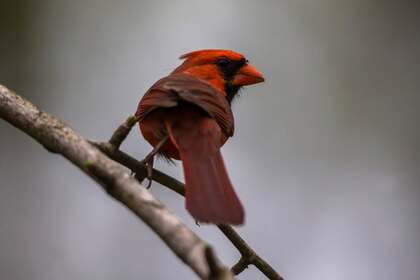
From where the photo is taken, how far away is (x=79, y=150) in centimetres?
208

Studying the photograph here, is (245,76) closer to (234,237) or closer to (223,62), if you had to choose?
(223,62)

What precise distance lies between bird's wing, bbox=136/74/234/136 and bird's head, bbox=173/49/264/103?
608 mm

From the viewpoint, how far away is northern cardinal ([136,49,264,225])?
7.65ft

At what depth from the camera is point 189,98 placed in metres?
3.07

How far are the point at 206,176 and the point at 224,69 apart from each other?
161 cm

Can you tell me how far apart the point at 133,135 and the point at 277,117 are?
1.25 metres

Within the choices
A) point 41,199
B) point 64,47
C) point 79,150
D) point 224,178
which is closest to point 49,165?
point 41,199

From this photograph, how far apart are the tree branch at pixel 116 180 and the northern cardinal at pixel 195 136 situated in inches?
12.9

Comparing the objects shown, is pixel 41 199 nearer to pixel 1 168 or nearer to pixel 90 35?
pixel 1 168

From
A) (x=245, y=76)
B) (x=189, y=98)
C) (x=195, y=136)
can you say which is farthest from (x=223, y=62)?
(x=195, y=136)

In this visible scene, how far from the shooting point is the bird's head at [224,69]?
13.4 feet

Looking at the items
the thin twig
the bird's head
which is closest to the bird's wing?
the thin twig

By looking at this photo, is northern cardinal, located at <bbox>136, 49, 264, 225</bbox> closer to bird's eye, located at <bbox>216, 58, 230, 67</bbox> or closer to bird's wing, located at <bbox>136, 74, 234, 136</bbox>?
bird's wing, located at <bbox>136, 74, 234, 136</bbox>

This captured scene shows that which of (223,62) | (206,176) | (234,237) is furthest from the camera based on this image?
(223,62)
